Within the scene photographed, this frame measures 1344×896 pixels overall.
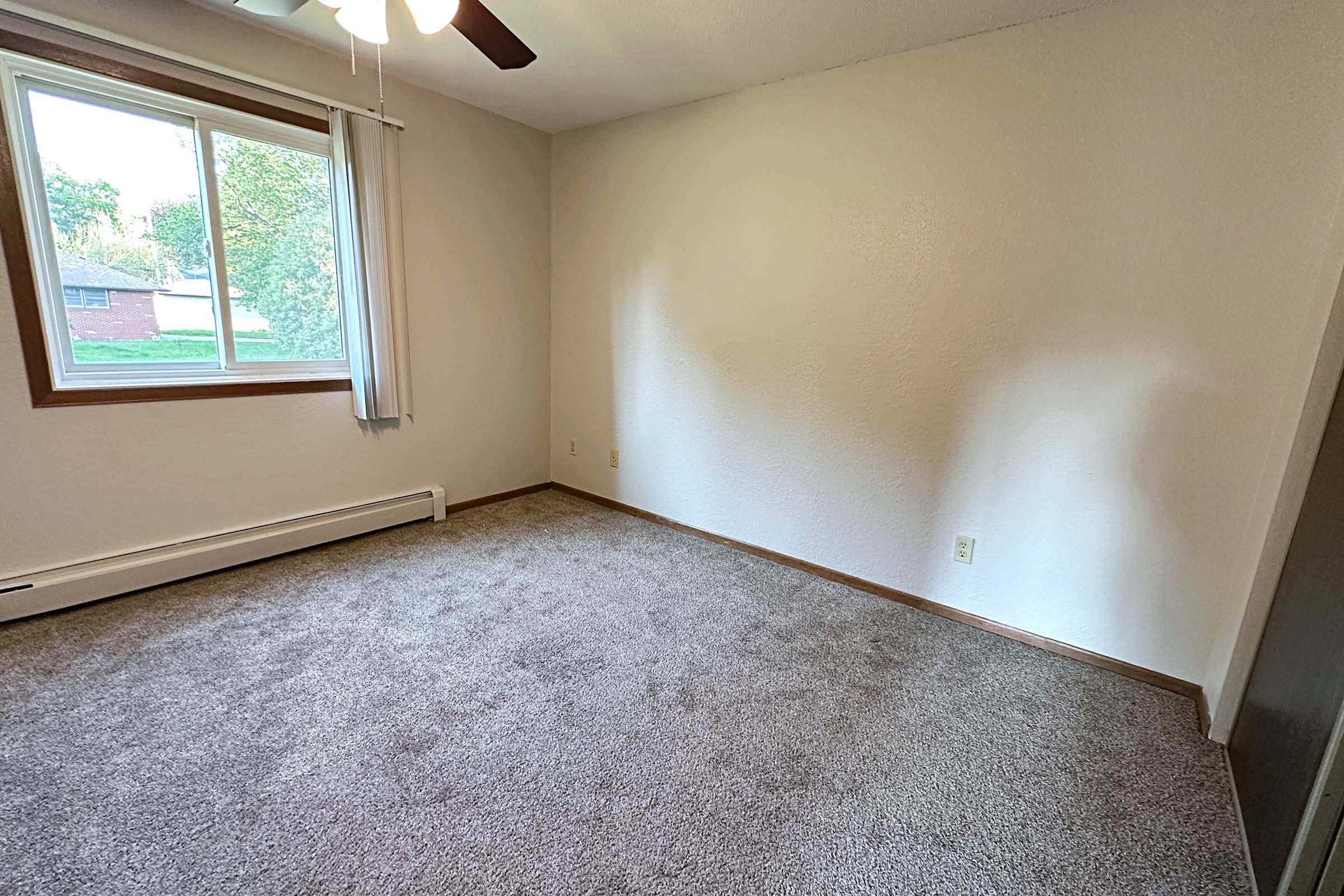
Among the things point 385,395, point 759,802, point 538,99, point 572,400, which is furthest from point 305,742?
point 538,99

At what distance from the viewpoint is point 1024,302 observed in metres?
2.06

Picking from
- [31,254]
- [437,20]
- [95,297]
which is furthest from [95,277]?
[437,20]

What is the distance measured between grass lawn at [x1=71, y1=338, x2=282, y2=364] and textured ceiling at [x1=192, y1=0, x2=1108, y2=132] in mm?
1392

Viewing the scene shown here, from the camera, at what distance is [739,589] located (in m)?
2.57

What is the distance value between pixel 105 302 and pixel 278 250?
2.25 feet

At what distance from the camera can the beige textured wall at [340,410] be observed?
2080 mm

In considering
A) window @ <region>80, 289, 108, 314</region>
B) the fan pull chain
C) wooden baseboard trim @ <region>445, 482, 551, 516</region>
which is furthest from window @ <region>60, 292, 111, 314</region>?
wooden baseboard trim @ <region>445, 482, 551, 516</region>

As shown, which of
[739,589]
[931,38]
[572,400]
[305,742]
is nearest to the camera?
[305,742]

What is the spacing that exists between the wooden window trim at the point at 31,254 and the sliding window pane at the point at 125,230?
10 cm

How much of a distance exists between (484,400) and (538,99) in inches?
70.1

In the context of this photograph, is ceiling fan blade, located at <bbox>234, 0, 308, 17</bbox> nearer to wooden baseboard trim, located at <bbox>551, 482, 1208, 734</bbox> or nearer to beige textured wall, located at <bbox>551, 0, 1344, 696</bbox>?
beige textured wall, located at <bbox>551, 0, 1344, 696</bbox>

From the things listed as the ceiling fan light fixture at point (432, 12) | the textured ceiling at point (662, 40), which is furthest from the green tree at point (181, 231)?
the ceiling fan light fixture at point (432, 12)

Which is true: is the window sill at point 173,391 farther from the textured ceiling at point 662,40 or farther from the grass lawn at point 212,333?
the textured ceiling at point 662,40

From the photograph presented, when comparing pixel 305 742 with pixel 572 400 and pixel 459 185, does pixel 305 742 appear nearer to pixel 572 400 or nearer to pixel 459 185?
pixel 572 400
